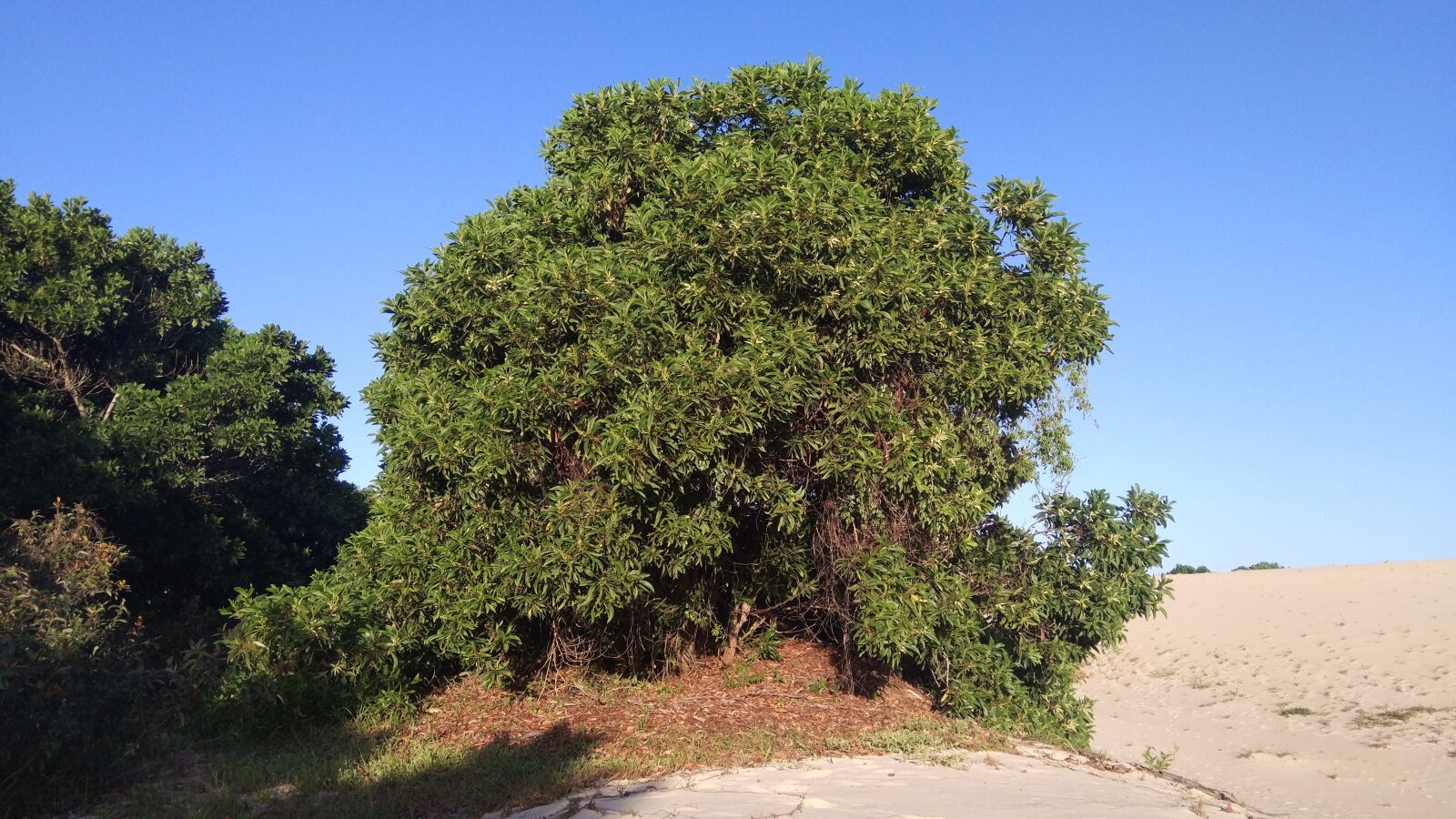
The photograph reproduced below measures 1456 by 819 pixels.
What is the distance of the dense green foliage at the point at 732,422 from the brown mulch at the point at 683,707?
1.29 ft

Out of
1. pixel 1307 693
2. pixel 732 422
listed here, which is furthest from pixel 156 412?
pixel 1307 693

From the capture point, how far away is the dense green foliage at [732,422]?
10.5 metres

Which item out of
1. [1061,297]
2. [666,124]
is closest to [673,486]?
[666,124]

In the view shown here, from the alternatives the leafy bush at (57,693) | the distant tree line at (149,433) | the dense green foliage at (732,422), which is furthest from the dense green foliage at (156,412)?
the dense green foliage at (732,422)

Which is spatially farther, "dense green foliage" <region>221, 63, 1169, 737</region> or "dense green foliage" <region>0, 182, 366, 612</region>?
"dense green foliage" <region>0, 182, 366, 612</region>

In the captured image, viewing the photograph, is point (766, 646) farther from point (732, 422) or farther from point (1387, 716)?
point (1387, 716)

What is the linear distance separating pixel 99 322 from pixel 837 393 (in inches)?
563

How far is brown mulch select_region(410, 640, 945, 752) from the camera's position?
11398 mm

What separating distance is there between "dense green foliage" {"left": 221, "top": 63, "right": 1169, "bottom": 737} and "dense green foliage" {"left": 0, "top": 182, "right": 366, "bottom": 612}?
22.3 ft

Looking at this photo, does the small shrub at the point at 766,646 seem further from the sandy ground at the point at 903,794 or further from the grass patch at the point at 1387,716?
the grass patch at the point at 1387,716

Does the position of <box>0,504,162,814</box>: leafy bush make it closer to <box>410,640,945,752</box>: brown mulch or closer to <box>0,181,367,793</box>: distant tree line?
<box>0,181,367,793</box>: distant tree line

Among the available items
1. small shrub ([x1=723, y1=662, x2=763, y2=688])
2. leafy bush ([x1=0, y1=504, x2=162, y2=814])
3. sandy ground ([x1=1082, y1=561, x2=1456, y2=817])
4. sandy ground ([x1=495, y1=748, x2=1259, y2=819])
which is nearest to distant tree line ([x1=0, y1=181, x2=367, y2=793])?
leafy bush ([x1=0, y1=504, x2=162, y2=814])

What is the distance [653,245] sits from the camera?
429 inches

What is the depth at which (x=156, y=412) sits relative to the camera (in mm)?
17594
